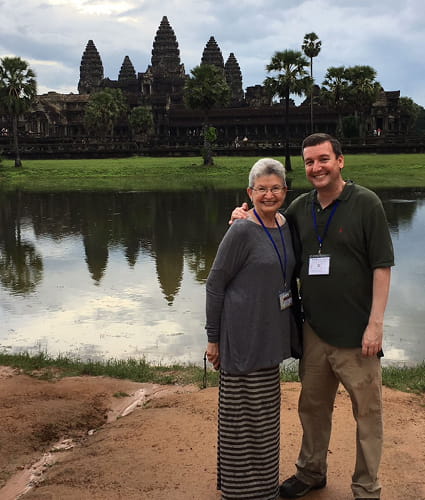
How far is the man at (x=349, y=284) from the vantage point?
3.77 metres

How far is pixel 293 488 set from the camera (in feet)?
13.5

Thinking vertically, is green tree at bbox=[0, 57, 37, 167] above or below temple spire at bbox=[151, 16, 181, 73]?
below

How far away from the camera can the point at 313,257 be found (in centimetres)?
389

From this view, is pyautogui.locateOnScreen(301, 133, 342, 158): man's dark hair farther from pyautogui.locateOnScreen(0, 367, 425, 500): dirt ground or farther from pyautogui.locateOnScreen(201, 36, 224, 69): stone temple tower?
pyautogui.locateOnScreen(201, 36, 224, 69): stone temple tower

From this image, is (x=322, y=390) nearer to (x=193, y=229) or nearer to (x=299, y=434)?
(x=299, y=434)

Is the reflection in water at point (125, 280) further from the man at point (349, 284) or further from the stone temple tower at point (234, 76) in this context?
the stone temple tower at point (234, 76)

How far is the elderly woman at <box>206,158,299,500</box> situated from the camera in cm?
380

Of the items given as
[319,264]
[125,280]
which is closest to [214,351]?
[319,264]

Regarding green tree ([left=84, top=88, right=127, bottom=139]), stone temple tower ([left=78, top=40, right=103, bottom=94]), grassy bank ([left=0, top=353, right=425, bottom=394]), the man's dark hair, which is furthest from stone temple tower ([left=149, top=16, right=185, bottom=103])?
the man's dark hair

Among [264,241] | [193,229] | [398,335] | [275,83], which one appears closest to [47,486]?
[264,241]

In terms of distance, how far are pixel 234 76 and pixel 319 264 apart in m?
90.6

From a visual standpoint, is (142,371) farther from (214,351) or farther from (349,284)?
(349,284)

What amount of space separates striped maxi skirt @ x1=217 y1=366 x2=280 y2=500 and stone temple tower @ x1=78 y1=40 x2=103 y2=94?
9398cm

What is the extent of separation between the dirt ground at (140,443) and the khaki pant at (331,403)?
0.77 feet
